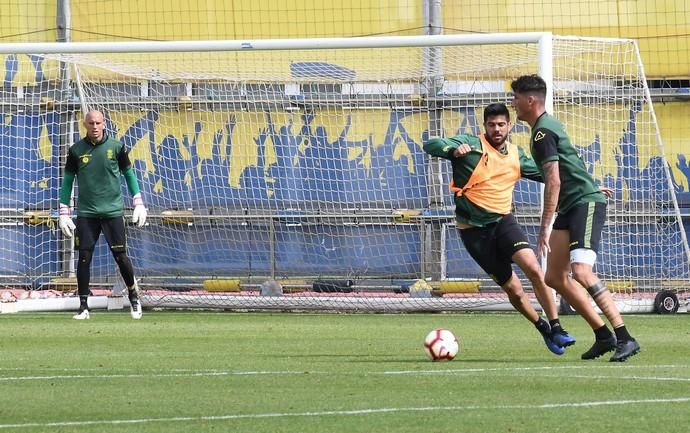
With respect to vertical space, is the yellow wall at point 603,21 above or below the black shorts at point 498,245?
above

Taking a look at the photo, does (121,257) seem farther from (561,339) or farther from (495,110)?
(561,339)

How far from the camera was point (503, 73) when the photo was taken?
1989 cm

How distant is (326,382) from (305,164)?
11324mm

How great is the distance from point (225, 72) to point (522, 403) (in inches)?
503

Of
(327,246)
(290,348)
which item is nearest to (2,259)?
(327,246)

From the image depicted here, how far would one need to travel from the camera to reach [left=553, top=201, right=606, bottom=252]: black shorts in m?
10.8

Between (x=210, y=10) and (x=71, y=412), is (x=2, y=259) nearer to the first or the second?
(x=210, y=10)

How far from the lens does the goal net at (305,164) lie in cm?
1903

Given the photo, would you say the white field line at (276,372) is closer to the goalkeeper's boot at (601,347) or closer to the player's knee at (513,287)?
the goalkeeper's boot at (601,347)

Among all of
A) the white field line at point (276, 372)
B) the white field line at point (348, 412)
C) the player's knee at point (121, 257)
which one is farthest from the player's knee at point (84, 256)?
the white field line at point (348, 412)

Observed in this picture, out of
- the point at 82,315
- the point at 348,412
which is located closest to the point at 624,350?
the point at 348,412

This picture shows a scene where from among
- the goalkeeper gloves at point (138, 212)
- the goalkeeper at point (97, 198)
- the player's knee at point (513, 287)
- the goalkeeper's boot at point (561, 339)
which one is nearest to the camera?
the goalkeeper's boot at point (561, 339)

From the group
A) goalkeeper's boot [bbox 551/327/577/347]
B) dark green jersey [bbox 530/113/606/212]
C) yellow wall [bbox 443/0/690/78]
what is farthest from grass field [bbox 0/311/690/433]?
yellow wall [bbox 443/0/690/78]

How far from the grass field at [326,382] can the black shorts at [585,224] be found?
33.7 inches
